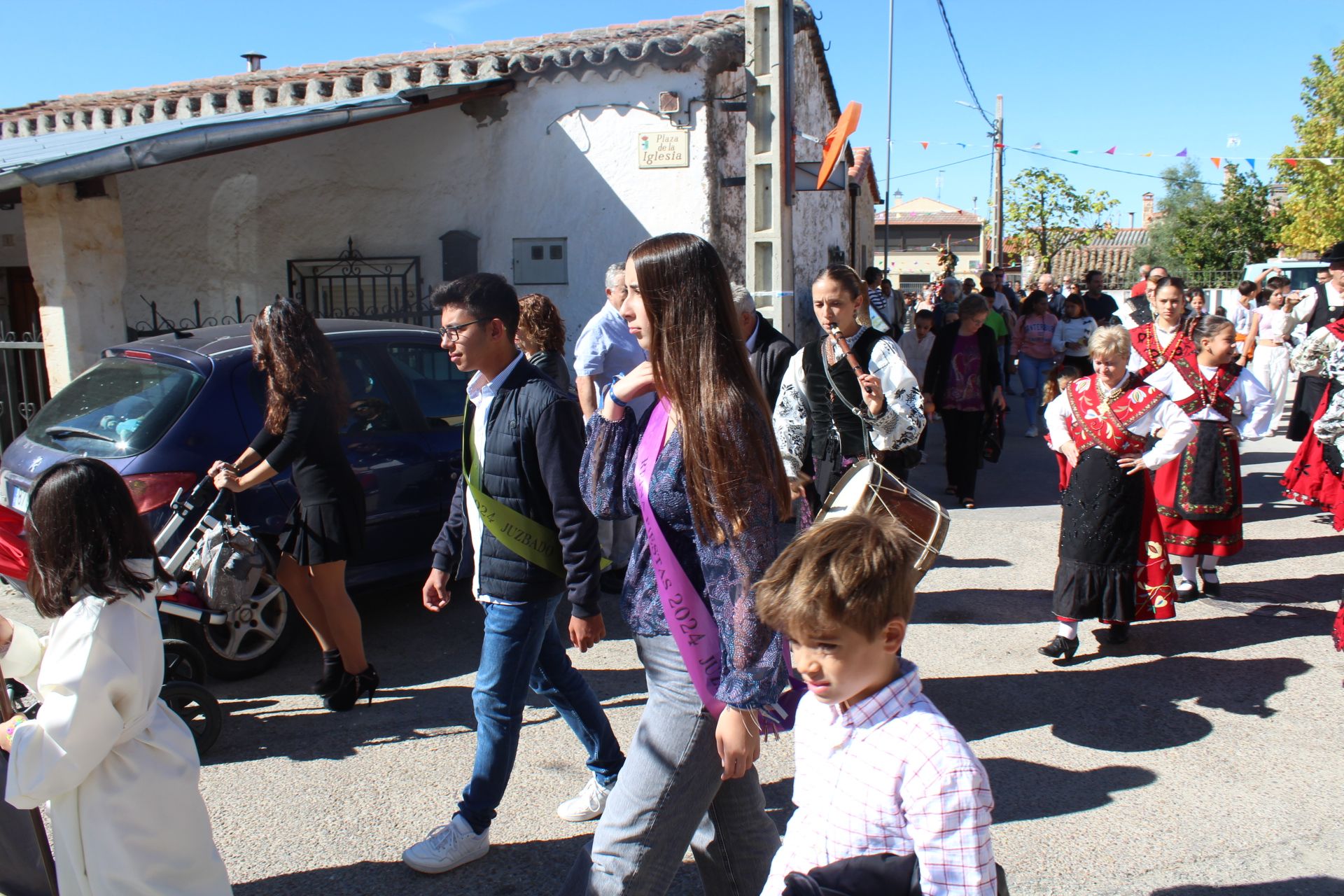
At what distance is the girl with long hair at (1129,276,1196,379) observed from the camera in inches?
229

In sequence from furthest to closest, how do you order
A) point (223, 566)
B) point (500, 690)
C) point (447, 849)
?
point (223, 566) → point (447, 849) → point (500, 690)

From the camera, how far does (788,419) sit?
14.3 feet

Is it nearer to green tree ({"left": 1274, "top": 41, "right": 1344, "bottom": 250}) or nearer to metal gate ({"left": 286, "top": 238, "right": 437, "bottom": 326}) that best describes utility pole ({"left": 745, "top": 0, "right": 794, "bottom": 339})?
metal gate ({"left": 286, "top": 238, "right": 437, "bottom": 326})

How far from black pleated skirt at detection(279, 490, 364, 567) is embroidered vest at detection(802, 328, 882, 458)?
80.8 inches

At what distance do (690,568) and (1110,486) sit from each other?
3.19 m

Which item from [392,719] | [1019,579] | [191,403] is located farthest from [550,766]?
[1019,579]

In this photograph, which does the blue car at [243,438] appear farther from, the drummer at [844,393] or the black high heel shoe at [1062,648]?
the black high heel shoe at [1062,648]

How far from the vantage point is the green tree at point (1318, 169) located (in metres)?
29.2

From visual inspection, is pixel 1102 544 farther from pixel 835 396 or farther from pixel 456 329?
pixel 456 329

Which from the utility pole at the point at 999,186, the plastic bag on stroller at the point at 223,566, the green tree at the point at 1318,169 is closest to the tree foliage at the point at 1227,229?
the green tree at the point at 1318,169

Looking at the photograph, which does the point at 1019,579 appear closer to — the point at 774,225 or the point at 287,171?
the point at 774,225

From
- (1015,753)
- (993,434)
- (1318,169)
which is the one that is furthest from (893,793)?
(1318,169)

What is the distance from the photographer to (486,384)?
3.11 meters

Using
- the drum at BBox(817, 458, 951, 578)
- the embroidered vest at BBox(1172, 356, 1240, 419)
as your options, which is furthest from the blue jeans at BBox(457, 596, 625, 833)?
the embroidered vest at BBox(1172, 356, 1240, 419)
